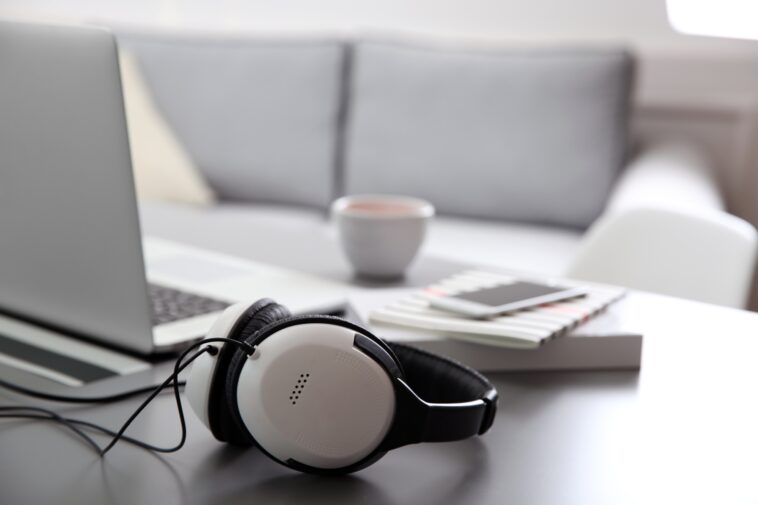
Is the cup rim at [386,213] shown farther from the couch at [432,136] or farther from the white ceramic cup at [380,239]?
the couch at [432,136]

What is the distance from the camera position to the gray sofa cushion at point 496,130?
7.91 feet

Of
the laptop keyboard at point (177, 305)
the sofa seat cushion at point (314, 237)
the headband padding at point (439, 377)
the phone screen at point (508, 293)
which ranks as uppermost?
the headband padding at point (439, 377)

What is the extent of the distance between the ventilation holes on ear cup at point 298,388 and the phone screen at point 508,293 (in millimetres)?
284

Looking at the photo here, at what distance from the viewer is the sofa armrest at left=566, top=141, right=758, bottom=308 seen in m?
1.21

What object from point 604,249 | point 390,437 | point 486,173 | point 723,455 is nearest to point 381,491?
point 390,437

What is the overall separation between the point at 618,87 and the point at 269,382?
6.65ft

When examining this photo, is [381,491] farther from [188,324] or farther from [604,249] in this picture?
[604,249]

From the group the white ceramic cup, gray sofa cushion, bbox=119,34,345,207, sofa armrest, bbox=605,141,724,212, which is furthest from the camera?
gray sofa cushion, bbox=119,34,345,207

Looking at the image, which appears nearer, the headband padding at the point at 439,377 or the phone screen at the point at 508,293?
the headband padding at the point at 439,377

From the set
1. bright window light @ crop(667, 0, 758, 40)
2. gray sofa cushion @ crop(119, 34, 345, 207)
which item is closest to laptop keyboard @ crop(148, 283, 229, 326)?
bright window light @ crop(667, 0, 758, 40)

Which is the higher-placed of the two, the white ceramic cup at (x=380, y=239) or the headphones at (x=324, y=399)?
the headphones at (x=324, y=399)

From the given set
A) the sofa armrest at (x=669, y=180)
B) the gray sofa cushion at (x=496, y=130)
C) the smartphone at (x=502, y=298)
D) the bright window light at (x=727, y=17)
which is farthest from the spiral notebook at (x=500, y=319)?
the gray sofa cushion at (x=496, y=130)

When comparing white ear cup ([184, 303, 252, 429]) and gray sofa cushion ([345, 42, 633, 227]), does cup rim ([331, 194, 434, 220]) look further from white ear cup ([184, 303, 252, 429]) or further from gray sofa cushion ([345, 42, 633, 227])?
gray sofa cushion ([345, 42, 633, 227])

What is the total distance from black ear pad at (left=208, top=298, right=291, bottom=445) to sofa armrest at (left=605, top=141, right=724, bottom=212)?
1.14 m
